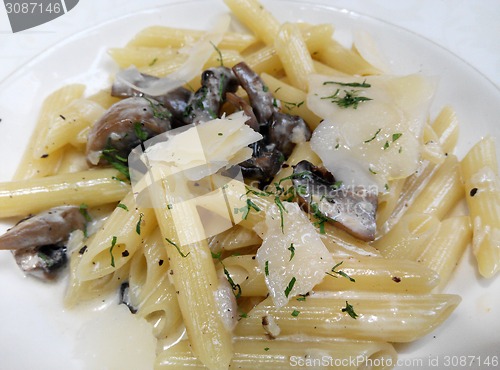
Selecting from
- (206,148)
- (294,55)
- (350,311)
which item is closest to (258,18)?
(294,55)

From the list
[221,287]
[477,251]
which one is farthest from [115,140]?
[477,251]

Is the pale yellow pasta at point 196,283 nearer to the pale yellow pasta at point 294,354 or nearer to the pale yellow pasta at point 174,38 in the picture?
the pale yellow pasta at point 294,354

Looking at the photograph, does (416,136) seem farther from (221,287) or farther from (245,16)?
(245,16)

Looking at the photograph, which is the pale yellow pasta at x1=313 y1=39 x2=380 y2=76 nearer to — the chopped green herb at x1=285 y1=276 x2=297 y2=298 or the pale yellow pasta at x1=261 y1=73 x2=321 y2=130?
the pale yellow pasta at x1=261 y1=73 x2=321 y2=130

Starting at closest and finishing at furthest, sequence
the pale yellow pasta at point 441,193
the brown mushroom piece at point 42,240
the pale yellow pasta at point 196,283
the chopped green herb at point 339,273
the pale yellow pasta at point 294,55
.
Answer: the pale yellow pasta at point 196,283
the chopped green herb at point 339,273
the brown mushroom piece at point 42,240
the pale yellow pasta at point 441,193
the pale yellow pasta at point 294,55

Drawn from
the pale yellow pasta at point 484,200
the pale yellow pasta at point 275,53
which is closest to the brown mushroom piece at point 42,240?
the pale yellow pasta at point 275,53
